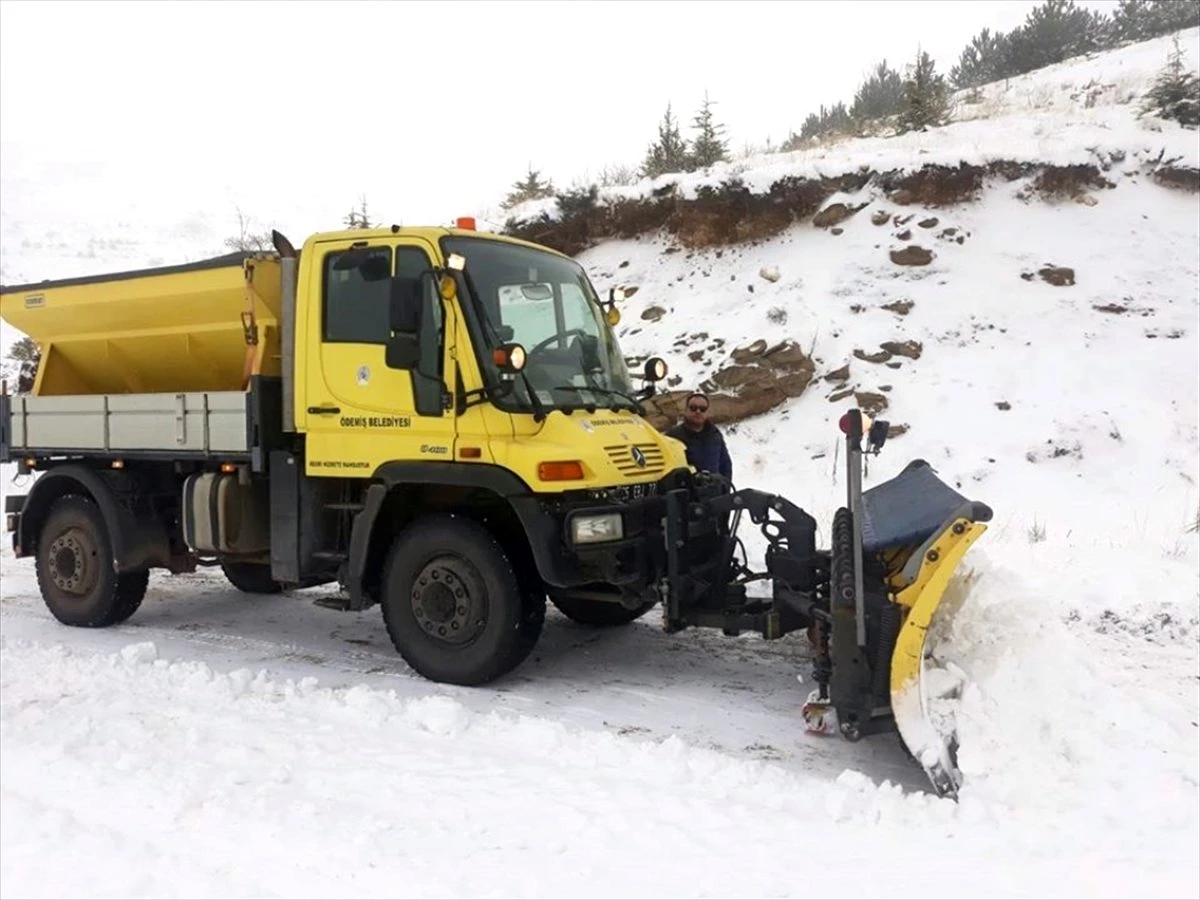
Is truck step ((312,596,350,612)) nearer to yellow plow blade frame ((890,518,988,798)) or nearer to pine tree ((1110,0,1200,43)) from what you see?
yellow plow blade frame ((890,518,988,798))

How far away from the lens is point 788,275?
13180mm

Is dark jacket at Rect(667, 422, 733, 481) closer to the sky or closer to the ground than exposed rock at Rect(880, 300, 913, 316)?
closer to the ground

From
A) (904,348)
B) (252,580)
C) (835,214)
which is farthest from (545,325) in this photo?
(835,214)

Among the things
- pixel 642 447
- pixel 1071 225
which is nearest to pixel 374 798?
pixel 642 447

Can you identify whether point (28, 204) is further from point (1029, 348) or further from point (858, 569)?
point (858, 569)

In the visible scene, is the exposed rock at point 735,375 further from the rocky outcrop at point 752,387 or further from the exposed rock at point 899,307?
the exposed rock at point 899,307

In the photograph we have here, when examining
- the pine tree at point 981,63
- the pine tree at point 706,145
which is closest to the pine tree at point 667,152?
the pine tree at point 706,145

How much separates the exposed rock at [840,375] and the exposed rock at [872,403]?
0.38 meters

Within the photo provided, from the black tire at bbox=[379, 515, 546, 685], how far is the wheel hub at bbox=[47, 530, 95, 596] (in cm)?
291

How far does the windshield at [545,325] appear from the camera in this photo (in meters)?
5.57

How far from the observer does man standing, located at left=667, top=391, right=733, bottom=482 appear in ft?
25.4

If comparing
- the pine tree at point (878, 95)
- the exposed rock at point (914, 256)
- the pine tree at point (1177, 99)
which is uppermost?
the pine tree at point (878, 95)

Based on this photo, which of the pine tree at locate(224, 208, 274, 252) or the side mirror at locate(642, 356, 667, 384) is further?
the pine tree at locate(224, 208, 274, 252)

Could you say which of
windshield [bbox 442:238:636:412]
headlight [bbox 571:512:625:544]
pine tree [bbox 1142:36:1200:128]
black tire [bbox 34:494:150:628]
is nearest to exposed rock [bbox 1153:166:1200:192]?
pine tree [bbox 1142:36:1200:128]
